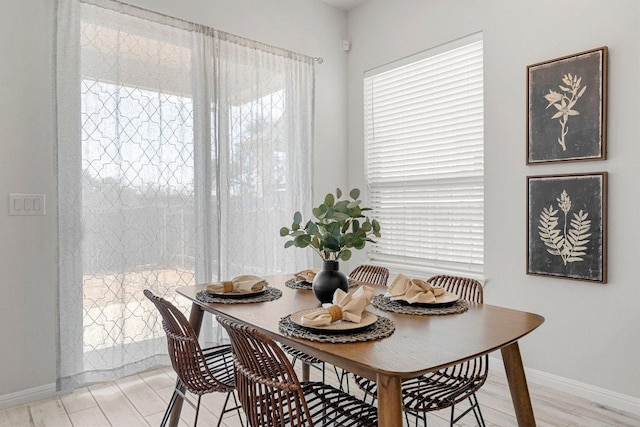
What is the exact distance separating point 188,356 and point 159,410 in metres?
0.93

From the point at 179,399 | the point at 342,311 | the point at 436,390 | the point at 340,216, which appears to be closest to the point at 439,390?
the point at 436,390

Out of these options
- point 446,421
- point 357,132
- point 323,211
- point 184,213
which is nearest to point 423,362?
point 323,211

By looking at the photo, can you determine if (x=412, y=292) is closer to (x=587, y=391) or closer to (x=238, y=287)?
(x=238, y=287)

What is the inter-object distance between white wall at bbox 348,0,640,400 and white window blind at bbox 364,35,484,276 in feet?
0.41

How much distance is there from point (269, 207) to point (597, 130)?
7.73ft

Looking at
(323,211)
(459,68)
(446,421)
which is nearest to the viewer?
(323,211)

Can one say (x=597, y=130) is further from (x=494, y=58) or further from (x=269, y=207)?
(x=269, y=207)

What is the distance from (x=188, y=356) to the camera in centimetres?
182

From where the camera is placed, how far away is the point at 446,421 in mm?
2367

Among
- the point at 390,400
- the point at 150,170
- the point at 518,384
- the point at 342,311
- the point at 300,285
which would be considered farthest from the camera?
the point at 150,170

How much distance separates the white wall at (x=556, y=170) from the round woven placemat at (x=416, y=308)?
123cm

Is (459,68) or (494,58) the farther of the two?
(459,68)

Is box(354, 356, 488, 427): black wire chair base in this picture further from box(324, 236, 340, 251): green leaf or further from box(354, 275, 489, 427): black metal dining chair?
box(324, 236, 340, 251): green leaf

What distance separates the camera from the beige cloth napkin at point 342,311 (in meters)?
1.48
